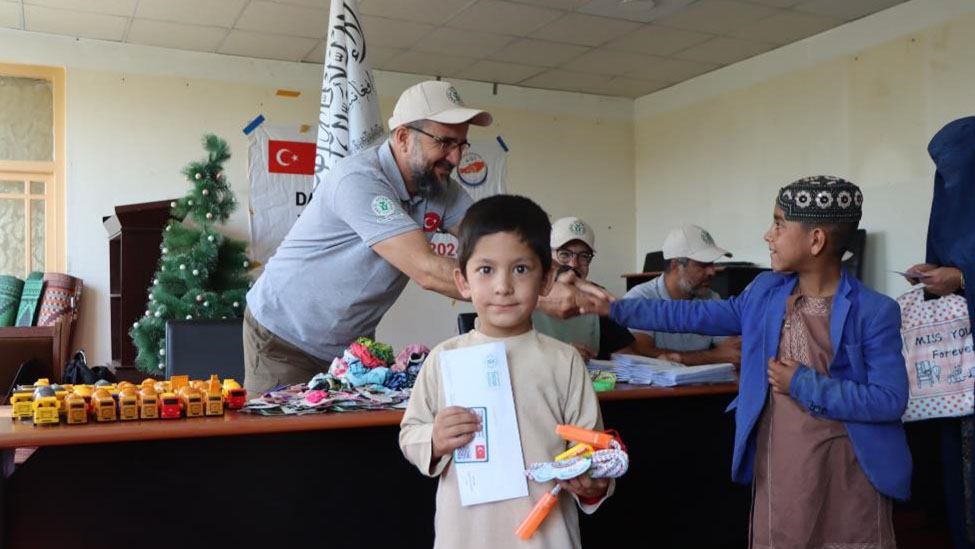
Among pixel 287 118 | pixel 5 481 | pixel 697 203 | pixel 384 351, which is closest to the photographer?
pixel 5 481

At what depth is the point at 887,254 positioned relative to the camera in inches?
201

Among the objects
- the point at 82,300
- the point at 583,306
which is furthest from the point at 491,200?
the point at 82,300

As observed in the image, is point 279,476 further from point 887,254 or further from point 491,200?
point 887,254

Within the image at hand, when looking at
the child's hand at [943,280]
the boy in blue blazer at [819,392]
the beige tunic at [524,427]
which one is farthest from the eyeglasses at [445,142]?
the child's hand at [943,280]

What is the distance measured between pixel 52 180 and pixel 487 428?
5424 millimetres

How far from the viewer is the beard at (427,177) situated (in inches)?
94.8

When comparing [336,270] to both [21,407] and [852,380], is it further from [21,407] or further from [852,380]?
[852,380]

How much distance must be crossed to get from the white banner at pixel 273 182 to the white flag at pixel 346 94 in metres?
2.09

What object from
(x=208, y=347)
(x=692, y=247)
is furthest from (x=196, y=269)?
(x=692, y=247)

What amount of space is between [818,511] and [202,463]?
4.67 feet

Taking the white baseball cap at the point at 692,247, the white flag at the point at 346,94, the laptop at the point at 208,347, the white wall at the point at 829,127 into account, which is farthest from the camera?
the white wall at the point at 829,127

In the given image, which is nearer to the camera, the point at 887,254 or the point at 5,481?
the point at 5,481

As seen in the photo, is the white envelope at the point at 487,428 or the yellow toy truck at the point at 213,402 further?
the yellow toy truck at the point at 213,402

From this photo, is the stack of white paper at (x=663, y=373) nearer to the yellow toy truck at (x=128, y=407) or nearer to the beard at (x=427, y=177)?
the beard at (x=427, y=177)
